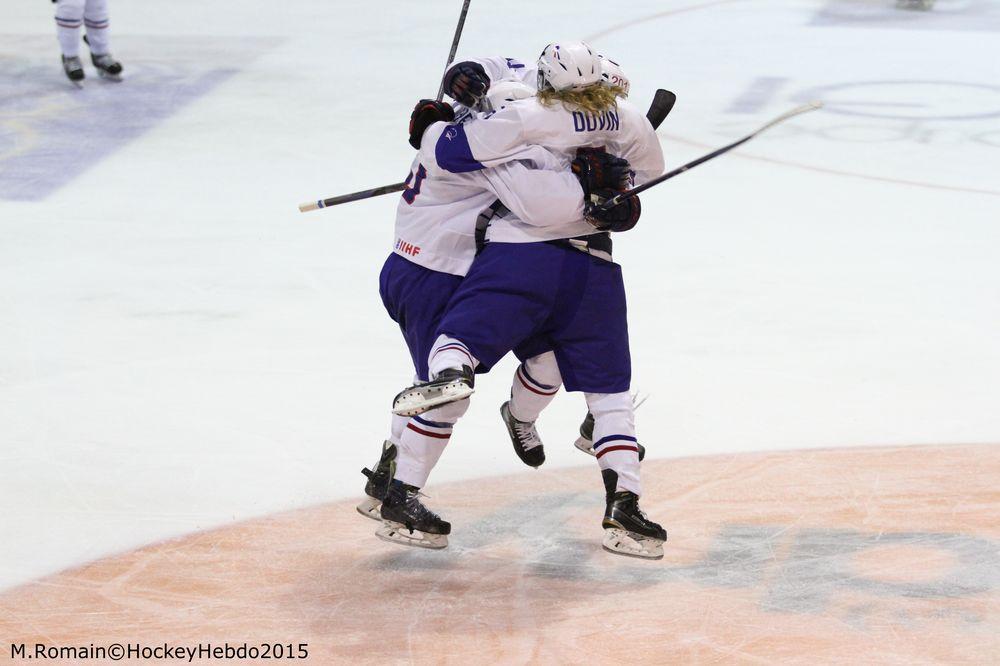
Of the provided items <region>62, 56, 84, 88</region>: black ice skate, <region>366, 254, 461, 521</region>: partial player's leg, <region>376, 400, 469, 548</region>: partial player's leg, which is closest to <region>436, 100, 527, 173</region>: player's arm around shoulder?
<region>366, 254, 461, 521</region>: partial player's leg

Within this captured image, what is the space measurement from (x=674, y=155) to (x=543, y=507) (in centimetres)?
409

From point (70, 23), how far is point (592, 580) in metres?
6.79

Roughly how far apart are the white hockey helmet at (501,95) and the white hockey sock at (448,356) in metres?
0.58

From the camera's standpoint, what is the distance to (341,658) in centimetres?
337

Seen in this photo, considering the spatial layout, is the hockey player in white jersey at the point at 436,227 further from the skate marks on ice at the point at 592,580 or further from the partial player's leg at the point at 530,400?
the skate marks on ice at the point at 592,580

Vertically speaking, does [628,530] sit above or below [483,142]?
below

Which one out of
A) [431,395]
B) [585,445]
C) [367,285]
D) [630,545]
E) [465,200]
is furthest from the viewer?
[367,285]

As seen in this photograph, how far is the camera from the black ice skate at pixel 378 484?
13.0 ft

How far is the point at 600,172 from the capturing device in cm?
355

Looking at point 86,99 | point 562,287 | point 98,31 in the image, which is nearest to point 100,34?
point 98,31

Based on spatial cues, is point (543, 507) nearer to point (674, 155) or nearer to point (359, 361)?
point (359, 361)

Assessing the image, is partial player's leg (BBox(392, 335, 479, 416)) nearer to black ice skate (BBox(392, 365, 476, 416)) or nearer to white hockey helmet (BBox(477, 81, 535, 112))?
black ice skate (BBox(392, 365, 476, 416))

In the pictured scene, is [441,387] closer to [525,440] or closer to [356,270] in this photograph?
[525,440]

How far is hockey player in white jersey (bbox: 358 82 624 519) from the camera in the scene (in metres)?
3.56
